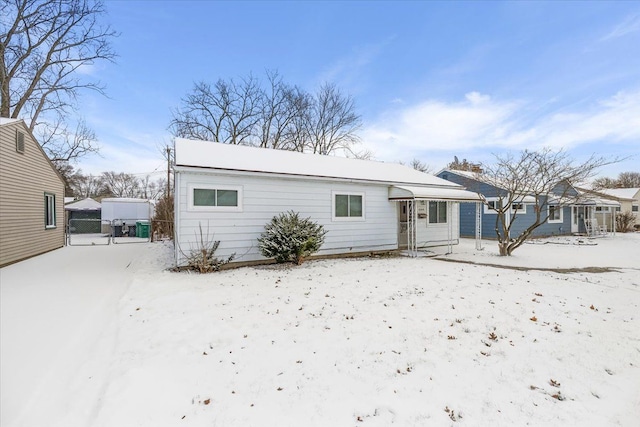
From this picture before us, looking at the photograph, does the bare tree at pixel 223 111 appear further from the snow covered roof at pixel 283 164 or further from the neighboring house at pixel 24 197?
the snow covered roof at pixel 283 164

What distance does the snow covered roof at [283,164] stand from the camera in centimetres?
893

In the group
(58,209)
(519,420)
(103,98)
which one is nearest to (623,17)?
(519,420)

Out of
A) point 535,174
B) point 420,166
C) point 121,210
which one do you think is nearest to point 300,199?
point 535,174

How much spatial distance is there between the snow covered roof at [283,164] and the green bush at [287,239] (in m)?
1.62

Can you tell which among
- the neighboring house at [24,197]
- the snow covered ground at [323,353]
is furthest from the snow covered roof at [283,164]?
the neighboring house at [24,197]

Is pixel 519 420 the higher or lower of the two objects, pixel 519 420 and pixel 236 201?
the lower

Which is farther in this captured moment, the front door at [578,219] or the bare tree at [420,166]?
the bare tree at [420,166]

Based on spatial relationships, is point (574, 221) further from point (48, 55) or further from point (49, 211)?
point (48, 55)

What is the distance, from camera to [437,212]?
44.5 feet

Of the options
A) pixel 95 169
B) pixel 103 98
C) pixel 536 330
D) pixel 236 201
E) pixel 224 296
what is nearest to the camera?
pixel 536 330

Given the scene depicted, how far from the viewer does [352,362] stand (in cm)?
362

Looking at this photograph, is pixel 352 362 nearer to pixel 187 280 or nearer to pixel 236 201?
pixel 187 280

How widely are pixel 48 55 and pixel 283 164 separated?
19130mm

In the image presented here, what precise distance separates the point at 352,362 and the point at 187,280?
5.09 metres
